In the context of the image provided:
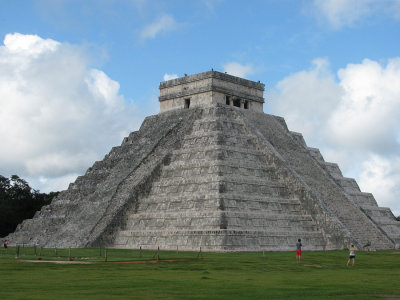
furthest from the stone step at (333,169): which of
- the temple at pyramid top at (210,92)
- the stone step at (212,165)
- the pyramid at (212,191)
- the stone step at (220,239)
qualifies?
the stone step at (220,239)

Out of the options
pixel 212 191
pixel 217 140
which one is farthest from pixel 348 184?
pixel 212 191

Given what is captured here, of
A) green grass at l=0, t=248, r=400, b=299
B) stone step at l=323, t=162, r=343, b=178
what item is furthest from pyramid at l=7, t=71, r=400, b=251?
green grass at l=0, t=248, r=400, b=299

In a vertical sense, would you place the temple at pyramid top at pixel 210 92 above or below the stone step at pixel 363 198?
above

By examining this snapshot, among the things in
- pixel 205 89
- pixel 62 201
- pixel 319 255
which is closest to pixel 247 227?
pixel 319 255

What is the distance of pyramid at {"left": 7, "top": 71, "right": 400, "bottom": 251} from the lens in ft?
102

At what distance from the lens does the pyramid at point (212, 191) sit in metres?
31.0

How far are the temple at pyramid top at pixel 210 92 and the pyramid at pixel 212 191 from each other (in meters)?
0.06

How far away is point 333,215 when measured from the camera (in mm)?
33031

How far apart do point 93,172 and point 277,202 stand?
13.5 metres

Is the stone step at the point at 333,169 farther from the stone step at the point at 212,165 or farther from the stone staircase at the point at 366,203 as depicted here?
the stone step at the point at 212,165

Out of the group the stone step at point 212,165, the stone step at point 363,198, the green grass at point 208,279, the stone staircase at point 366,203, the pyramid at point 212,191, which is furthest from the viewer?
the stone step at point 363,198

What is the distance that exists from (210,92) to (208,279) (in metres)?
23.3

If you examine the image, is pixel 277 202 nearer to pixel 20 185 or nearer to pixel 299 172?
pixel 299 172

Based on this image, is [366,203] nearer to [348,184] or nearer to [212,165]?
[348,184]
